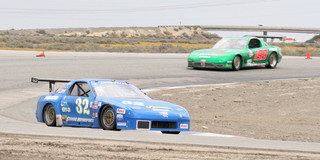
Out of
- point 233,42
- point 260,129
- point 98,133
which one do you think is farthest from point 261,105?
point 233,42

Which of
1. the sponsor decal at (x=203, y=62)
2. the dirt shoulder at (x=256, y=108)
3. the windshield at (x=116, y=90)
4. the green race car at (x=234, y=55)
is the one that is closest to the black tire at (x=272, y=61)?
the green race car at (x=234, y=55)

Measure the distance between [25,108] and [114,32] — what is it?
116550mm

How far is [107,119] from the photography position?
34.2ft

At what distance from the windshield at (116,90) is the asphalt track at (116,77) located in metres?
1.10

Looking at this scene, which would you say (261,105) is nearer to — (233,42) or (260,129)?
(260,129)

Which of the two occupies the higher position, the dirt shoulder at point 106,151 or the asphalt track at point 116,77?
the dirt shoulder at point 106,151

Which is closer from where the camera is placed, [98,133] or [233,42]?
[98,133]

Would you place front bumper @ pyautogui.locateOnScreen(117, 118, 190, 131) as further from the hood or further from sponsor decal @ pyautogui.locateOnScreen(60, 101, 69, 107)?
sponsor decal @ pyautogui.locateOnScreen(60, 101, 69, 107)

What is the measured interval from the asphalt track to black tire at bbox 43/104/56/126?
0.31m

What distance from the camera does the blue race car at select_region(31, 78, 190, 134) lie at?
10.3 m

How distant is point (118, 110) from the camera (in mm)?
10242

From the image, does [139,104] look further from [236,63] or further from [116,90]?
[236,63]

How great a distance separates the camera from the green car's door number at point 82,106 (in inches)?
426

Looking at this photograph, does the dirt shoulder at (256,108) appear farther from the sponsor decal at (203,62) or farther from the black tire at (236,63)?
the sponsor decal at (203,62)
